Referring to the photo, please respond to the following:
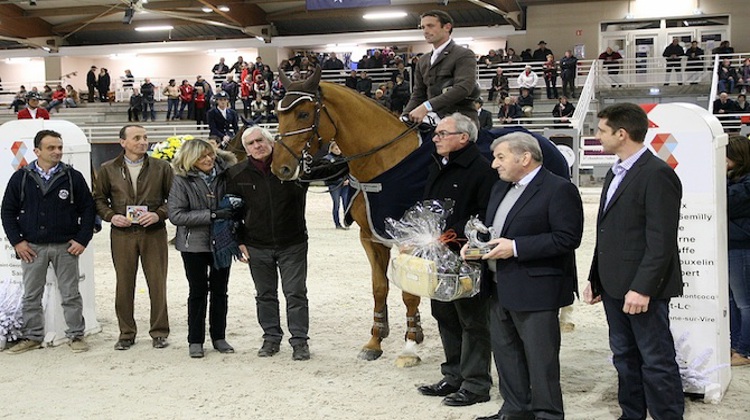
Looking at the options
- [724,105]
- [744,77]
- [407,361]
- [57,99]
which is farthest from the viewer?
[57,99]

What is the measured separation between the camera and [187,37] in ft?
112

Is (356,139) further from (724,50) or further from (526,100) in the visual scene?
(724,50)

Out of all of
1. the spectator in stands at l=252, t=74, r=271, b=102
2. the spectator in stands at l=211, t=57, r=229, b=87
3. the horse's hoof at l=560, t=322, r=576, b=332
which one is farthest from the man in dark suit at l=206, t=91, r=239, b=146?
the spectator in stands at l=211, t=57, r=229, b=87

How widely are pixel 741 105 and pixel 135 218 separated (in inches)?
729

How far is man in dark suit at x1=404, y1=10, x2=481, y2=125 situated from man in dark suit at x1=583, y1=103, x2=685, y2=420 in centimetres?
174

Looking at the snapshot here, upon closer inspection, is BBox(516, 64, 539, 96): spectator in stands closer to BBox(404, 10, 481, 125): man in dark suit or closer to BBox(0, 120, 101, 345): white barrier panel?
BBox(404, 10, 481, 125): man in dark suit

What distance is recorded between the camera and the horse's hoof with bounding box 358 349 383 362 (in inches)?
230

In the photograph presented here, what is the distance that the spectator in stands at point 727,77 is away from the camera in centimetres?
2233

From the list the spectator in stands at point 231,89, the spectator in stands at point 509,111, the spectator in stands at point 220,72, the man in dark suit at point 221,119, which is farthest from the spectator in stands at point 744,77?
the spectator in stands at point 220,72

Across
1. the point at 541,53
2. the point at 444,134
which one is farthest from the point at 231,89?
the point at 444,134

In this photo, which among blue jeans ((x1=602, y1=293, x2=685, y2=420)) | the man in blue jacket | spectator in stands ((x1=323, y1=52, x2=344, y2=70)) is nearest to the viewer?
blue jeans ((x1=602, y1=293, x2=685, y2=420))

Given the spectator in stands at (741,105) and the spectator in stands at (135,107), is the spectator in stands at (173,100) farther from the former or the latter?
the spectator in stands at (741,105)

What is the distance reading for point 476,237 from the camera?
4152 millimetres

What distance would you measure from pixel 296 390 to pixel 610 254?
228 centimetres
